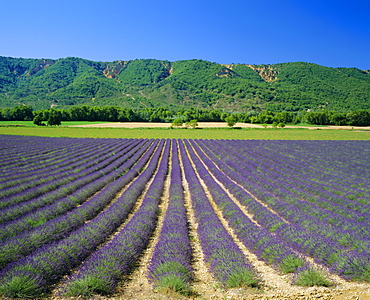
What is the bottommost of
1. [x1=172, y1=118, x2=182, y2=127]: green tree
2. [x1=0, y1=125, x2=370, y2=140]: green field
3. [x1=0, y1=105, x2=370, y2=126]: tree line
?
[x1=0, y1=125, x2=370, y2=140]: green field

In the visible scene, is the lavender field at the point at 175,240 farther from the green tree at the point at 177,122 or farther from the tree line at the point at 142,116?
the tree line at the point at 142,116

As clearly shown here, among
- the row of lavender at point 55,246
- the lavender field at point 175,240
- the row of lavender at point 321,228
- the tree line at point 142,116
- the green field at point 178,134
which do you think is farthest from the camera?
the tree line at point 142,116

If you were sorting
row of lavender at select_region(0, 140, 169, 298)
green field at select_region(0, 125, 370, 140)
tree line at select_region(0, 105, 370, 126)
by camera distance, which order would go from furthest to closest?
tree line at select_region(0, 105, 370, 126) < green field at select_region(0, 125, 370, 140) < row of lavender at select_region(0, 140, 169, 298)

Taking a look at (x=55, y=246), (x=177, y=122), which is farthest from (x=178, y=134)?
(x=55, y=246)

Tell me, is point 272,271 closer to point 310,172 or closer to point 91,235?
point 91,235

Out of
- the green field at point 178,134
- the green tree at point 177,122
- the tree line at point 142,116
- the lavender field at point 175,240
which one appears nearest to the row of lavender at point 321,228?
the lavender field at point 175,240

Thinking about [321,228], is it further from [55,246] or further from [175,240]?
[55,246]

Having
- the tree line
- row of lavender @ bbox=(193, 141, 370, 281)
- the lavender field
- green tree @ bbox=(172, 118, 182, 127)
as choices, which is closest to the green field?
green tree @ bbox=(172, 118, 182, 127)

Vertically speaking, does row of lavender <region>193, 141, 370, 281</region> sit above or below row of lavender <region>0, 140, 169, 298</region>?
above

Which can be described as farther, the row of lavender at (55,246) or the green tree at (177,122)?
the green tree at (177,122)

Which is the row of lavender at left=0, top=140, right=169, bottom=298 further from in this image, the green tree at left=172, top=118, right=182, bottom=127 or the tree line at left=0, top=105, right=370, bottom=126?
the tree line at left=0, top=105, right=370, bottom=126

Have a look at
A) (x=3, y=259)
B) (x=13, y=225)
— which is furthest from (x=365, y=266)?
(x=13, y=225)

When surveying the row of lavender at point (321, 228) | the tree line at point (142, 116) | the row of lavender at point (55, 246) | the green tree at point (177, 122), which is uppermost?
the tree line at point (142, 116)

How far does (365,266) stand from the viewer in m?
5.13
